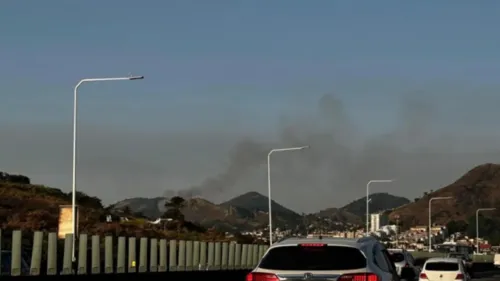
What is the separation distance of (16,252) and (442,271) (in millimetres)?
15706

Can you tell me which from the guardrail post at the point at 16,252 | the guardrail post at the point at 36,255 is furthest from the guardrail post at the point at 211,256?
the guardrail post at the point at 16,252

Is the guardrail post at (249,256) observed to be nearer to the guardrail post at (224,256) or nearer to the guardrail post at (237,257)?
the guardrail post at (237,257)

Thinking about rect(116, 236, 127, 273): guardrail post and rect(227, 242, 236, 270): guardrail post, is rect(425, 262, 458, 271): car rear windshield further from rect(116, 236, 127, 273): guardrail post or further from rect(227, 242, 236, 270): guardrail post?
rect(227, 242, 236, 270): guardrail post

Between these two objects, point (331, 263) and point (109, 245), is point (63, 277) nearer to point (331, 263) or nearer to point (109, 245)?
point (109, 245)

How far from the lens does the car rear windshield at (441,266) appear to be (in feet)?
126

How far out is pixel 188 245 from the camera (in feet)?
159

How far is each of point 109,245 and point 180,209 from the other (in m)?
99.2

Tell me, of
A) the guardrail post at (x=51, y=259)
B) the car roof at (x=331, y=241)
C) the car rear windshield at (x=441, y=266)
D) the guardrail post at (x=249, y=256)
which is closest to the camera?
the car roof at (x=331, y=241)

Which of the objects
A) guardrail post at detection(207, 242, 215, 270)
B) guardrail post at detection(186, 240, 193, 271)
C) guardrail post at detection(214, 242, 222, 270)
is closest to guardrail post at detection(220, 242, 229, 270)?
guardrail post at detection(214, 242, 222, 270)

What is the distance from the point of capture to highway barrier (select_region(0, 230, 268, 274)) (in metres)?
33.3

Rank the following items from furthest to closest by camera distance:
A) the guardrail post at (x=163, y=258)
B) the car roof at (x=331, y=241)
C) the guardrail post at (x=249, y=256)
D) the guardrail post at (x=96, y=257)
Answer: the guardrail post at (x=249, y=256) → the guardrail post at (x=163, y=258) → the guardrail post at (x=96, y=257) → the car roof at (x=331, y=241)

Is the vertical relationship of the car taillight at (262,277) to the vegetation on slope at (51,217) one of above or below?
below

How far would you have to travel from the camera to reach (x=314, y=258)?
15164 millimetres

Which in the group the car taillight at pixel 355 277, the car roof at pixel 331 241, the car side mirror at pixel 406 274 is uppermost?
the car roof at pixel 331 241
